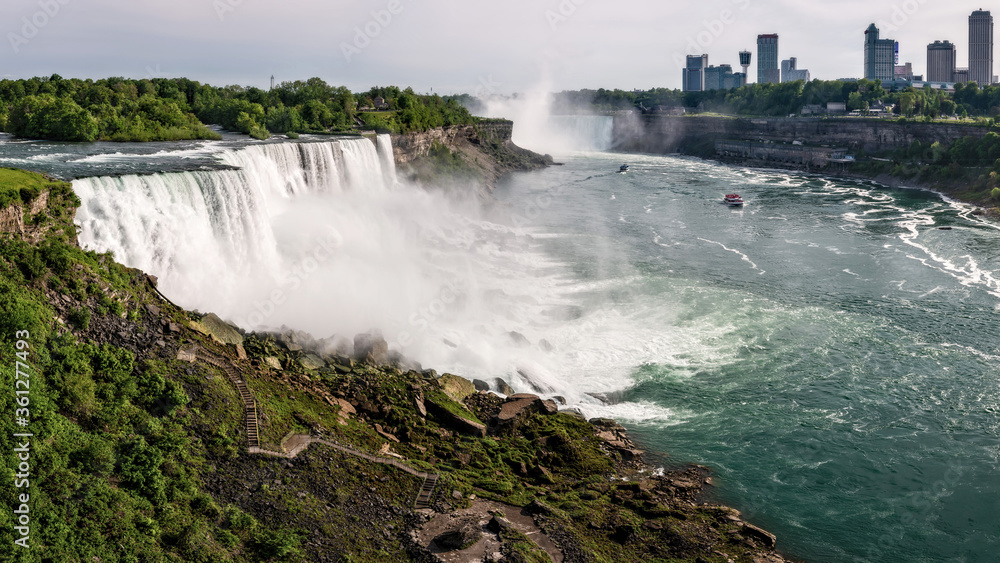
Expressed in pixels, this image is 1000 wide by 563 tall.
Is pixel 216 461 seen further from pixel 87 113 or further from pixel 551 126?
pixel 551 126

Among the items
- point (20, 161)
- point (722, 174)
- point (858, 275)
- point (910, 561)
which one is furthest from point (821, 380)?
point (722, 174)

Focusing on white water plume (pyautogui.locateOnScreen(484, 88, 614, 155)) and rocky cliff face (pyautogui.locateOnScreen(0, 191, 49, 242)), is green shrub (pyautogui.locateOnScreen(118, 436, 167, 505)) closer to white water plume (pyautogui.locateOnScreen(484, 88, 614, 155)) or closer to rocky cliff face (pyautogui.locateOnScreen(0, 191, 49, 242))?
rocky cliff face (pyautogui.locateOnScreen(0, 191, 49, 242))

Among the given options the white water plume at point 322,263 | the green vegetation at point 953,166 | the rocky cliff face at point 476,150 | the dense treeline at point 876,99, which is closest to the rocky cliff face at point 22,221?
the white water plume at point 322,263

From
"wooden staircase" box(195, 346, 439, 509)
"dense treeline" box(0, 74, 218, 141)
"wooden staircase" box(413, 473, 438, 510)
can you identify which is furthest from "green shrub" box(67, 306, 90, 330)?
"dense treeline" box(0, 74, 218, 141)

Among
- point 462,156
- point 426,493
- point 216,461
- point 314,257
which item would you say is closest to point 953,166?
point 462,156

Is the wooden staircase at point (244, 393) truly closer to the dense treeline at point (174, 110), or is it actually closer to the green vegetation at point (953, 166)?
the dense treeline at point (174, 110)
